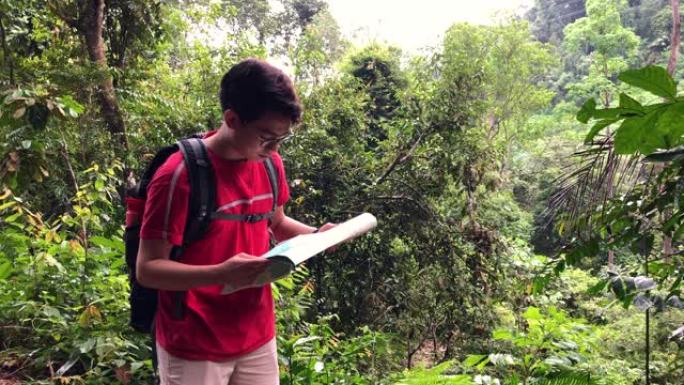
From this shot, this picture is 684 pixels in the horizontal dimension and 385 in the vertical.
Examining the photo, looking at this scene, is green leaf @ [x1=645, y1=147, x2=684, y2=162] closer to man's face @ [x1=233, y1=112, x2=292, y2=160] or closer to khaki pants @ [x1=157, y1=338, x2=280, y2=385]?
man's face @ [x1=233, y1=112, x2=292, y2=160]

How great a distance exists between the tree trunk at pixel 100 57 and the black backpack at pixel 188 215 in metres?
2.76

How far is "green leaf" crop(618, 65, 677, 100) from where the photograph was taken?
2.05 feet

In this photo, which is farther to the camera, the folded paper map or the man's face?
the man's face

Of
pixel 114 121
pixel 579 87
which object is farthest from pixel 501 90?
pixel 114 121

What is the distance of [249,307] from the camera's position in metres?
1.37

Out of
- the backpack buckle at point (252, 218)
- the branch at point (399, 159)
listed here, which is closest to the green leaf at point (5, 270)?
the backpack buckle at point (252, 218)

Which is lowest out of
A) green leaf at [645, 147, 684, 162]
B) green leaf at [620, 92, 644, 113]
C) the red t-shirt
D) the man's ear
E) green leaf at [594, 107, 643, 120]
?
the red t-shirt

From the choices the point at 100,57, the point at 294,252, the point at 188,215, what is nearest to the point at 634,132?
the point at 294,252

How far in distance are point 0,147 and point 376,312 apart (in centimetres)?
369

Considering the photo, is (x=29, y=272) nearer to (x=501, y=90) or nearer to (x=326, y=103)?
(x=326, y=103)

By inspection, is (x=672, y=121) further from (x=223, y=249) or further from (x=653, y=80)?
(x=223, y=249)

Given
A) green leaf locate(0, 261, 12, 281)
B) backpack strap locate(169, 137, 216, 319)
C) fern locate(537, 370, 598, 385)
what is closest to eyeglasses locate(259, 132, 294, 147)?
backpack strap locate(169, 137, 216, 319)

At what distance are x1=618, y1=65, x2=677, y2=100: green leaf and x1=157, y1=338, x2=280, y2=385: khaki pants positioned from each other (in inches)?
44.1

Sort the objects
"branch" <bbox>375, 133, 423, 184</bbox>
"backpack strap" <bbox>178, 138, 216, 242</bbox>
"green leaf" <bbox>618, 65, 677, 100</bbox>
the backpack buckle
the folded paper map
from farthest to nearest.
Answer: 1. "branch" <bbox>375, 133, 423, 184</bbox>
2. the backpack buckle
3. "backpack strap" <bbox>178, 138, 216, 242</bbox>
4. the folded paper map
5. "green leaf" <bbox>618, 65, 677, 100</bbox>
